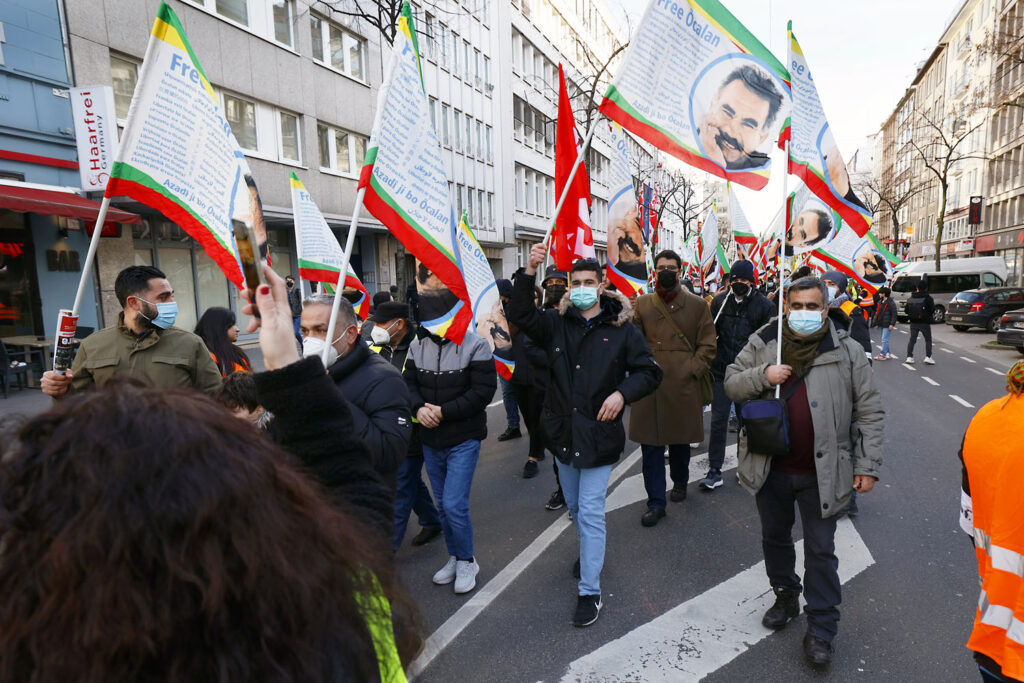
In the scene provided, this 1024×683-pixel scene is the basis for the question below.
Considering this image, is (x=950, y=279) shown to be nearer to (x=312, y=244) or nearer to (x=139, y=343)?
(x=312, y=244)

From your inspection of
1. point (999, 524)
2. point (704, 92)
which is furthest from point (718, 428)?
point (999, 524)

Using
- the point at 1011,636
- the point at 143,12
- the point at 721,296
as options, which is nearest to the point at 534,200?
the point at 143,12

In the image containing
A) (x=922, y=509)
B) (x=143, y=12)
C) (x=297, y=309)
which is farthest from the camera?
(x=143, y=12)

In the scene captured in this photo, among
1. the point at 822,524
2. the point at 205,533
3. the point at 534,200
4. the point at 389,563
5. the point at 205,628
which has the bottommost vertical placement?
the point at 822,524

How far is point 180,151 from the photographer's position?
306cm

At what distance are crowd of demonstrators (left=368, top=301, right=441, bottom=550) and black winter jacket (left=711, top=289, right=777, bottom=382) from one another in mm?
3127

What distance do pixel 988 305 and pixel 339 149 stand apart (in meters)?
21.3

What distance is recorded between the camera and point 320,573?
0.90m

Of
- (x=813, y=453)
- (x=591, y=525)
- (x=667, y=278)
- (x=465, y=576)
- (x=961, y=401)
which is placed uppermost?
(x=667, y=278)

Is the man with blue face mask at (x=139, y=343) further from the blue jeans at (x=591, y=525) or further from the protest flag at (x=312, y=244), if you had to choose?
the blue jeans at (x=591, y=525)

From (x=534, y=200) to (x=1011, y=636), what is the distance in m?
38.9

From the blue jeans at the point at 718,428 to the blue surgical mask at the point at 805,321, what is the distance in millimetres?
2157

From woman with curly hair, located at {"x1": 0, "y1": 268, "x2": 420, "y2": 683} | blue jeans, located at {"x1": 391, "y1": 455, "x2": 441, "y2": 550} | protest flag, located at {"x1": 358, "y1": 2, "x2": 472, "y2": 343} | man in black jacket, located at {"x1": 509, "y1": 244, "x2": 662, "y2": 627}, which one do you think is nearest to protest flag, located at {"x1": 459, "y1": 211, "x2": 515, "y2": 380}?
blue jeans, located at {"x1": 391, "y1": 455, "x2": 441, "y2": 550}

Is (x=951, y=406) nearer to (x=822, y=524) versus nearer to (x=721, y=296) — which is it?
(x=721, y=296)
